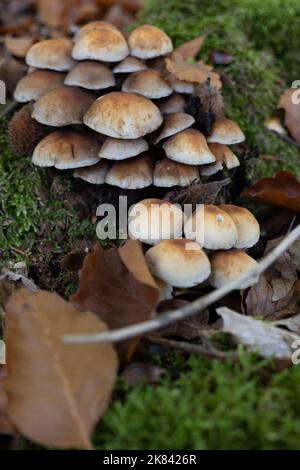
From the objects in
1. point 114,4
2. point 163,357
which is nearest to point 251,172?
point 163,357

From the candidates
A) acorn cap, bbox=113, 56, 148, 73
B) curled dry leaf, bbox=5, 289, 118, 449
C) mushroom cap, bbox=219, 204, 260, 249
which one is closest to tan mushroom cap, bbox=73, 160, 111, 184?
acorn cap, bbox=113, 56, 148, 73

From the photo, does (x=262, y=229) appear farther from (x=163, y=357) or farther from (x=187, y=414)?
(x=187, y=414)

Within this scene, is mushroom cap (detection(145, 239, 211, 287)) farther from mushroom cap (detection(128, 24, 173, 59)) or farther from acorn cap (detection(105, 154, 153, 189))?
mushroom cap (detection(128, 24, 173, 59))

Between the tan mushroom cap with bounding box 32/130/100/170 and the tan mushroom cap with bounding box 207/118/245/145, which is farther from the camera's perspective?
the tan mushroom cap with bounding box 207/118/245/145

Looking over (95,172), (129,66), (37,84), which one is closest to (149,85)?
(129,66)

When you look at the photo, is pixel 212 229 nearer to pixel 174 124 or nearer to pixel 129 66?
pixel 174 124

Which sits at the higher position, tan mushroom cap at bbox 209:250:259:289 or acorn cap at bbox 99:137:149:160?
acorn cap at bbox 99:137:149:160

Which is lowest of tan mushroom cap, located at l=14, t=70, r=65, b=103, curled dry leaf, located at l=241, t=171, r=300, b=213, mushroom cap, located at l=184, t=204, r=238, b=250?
curled dry leaf, located at l=241, t=171, r=300, b=213
